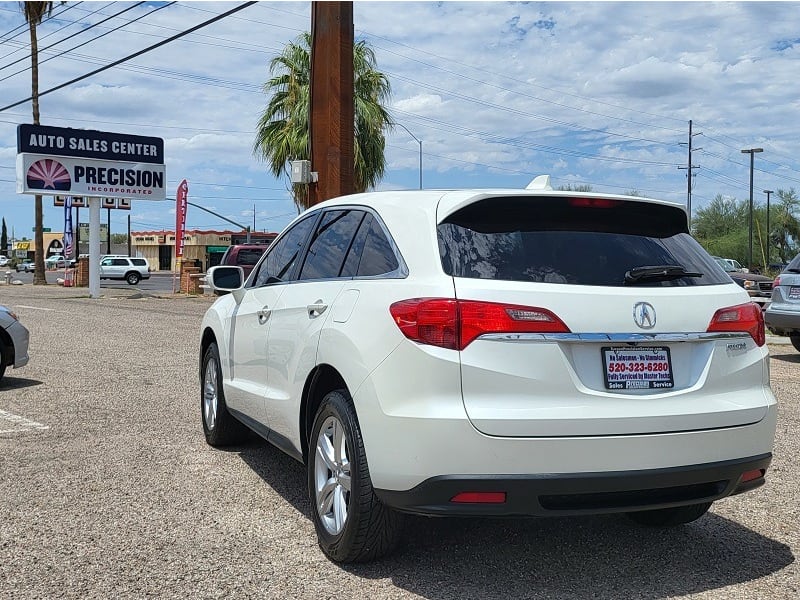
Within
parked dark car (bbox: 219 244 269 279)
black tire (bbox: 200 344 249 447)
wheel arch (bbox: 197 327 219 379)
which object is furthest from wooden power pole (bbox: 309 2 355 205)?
parked dark car (bbox: 219 244 269 279)

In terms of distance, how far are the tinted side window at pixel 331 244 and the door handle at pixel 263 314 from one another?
337 mm

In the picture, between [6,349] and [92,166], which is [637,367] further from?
[92,166]

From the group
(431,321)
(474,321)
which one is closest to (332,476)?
(431,321)

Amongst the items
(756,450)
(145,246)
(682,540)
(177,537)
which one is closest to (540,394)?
(756,450)

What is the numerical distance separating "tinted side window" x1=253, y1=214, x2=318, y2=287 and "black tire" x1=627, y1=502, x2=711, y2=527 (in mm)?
2465

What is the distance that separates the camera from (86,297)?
31344 mm

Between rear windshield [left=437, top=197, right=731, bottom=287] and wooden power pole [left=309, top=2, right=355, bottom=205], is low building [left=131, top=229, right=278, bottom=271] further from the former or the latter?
rear windshield [left=437, top=197, right=731, bottom=287]

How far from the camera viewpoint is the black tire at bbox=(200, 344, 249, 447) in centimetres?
634

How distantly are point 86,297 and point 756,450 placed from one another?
99.7 ft

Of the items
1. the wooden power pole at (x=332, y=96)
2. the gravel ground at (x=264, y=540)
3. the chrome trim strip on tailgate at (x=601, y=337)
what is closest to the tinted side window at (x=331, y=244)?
the chrome trim strip on tailgate at (x=601, y=337)

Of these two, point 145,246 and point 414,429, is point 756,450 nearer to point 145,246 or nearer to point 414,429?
point 414,429

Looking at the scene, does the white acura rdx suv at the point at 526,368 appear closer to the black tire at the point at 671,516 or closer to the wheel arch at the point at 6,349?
the black tire at the point at 671,516

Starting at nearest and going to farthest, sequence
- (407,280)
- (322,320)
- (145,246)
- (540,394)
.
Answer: (540,394) < (407,280) < (322,320) < (145,246)

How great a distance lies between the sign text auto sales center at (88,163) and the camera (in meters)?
31.2
